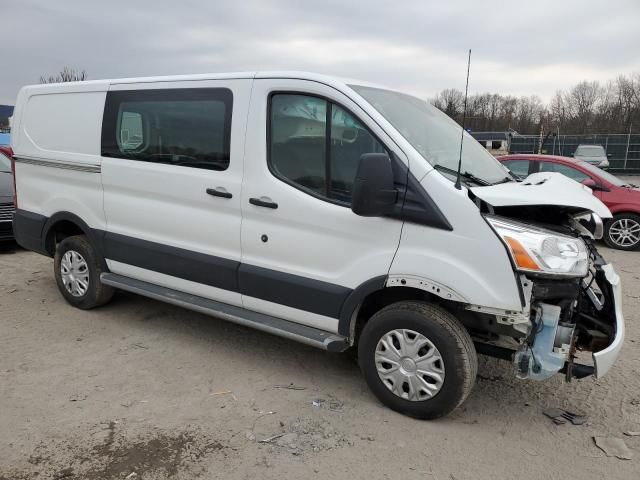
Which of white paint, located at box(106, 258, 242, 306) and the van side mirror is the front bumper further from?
white paint, located at box(106, 258, 242, 306)

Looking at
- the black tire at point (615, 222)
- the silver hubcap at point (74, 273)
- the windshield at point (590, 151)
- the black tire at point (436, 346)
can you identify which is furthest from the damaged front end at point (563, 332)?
the windshield at point (590, 151)

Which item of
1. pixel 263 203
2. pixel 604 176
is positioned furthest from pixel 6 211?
pixel 604 176

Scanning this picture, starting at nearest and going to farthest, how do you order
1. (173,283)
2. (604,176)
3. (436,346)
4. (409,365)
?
1. (436,346)
2. (409,365)
3. (173,283)
4. (604,176)

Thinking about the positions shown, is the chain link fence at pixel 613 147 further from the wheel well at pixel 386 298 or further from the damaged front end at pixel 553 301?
the wheel well at pixel 386 298

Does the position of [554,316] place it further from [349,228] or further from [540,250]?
[349,228]

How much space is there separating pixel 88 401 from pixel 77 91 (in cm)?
295

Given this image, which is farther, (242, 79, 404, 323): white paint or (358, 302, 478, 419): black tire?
(242, 79, 404, 323): white paint

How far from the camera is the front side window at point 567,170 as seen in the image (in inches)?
353

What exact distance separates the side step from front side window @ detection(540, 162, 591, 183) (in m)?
6.89

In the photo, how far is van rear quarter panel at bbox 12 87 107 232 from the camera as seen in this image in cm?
481

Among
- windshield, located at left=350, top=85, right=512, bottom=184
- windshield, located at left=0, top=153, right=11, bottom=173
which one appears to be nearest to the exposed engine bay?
windshield, located at left=350, top=85, right=512, bottom=184

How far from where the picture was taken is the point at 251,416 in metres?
3.39

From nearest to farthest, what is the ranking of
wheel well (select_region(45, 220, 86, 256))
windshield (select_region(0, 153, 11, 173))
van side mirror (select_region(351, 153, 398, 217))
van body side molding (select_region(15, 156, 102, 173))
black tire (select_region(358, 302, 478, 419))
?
van side mirror (select_region(351, 153, 398, 217)) → black tire (select_region(358, 302, 478, 419)) → van body side molding (select_region(15, 156, 102, 173)) → wheel well (select_region(45, 220, 86, 256)) → windshield (select_region(0, 153, 11, 173))

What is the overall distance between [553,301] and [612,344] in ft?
1.28
